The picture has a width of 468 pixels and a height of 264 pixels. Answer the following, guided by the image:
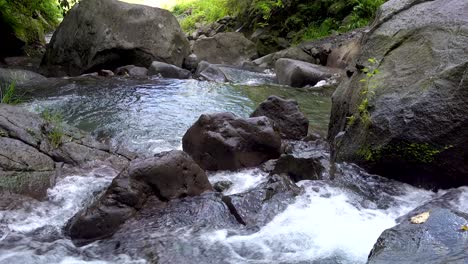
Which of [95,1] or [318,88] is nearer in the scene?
[318,88]

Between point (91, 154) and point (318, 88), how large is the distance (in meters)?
6.87

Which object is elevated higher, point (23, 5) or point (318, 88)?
point (23, 5)

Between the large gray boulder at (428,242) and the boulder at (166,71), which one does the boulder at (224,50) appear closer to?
the boulder at (166,71)

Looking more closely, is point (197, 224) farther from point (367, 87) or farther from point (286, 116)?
point (286, 116)

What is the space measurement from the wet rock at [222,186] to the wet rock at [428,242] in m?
2.34

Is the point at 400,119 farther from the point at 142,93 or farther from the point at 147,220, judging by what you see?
the point at 142,93

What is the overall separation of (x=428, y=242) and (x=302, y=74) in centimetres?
918

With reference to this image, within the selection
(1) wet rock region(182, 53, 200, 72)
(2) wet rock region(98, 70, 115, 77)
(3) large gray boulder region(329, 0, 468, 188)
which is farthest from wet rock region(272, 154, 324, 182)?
(1) wet rock region(182, 53, 200, 72)

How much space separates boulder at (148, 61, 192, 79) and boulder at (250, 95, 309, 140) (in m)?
5.58

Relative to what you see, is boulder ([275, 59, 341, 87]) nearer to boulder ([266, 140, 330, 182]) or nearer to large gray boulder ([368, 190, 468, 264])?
boulder ([266, 140, 330, 182])

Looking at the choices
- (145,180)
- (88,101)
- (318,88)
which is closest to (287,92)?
(318,88)

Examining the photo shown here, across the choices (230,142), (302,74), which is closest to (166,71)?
(302,74)

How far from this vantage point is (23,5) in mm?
13398

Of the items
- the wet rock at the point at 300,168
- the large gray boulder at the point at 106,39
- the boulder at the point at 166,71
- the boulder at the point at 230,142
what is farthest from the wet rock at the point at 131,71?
the wet rock at the point at 300,168
